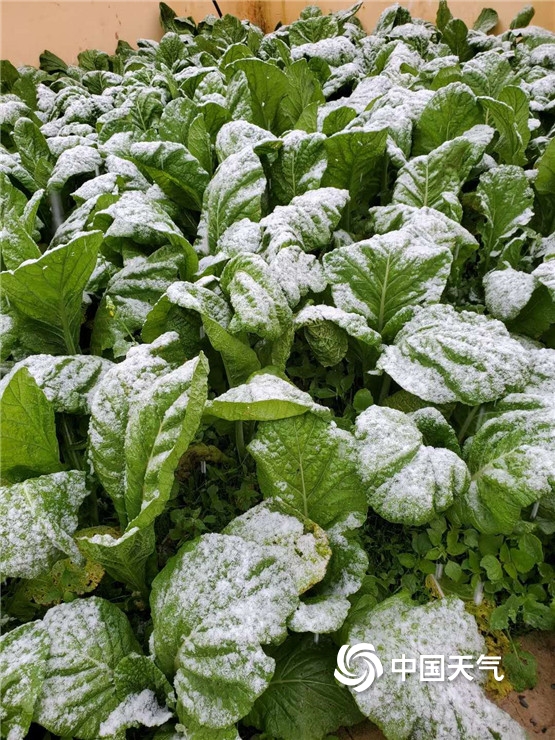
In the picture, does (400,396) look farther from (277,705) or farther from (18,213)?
(18,213)

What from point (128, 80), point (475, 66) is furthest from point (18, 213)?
point (475, 66)

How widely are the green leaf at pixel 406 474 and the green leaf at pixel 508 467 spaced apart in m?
0.05

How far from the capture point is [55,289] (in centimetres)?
121

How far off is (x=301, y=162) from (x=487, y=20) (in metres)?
2.65

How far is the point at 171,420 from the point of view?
0.91 meters

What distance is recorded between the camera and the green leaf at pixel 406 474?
3.21 ft

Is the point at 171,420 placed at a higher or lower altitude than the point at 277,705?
higher

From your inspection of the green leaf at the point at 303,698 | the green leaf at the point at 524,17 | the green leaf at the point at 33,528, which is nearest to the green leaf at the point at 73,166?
the green leaf at the point at 33,528

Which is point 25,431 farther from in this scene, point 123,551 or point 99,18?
point 99,18

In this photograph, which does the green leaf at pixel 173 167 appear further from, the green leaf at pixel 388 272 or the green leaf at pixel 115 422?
the green leaf at pixel 115 422

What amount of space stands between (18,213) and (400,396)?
1.16m

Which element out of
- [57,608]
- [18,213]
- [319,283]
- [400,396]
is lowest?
[57,608]

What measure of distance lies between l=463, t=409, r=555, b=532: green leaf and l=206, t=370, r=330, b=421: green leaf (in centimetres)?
31

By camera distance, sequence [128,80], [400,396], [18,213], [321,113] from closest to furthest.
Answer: [400,396]
[18,213]
[321,113]
[128,80]
